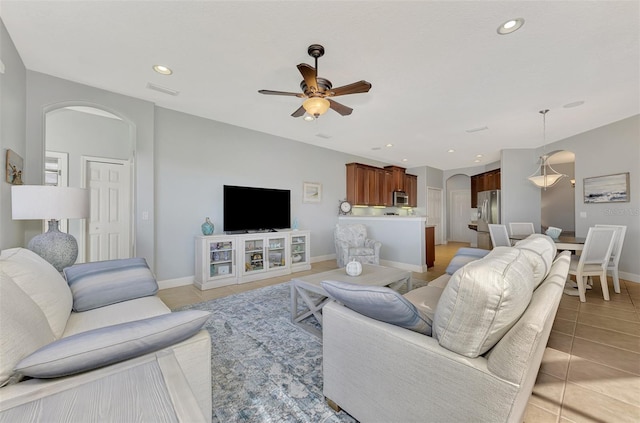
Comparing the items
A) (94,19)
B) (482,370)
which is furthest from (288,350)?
(94,19)

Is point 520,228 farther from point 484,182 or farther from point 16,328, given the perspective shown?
point 16,328

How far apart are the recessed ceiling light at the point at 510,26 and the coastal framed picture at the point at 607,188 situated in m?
4.07

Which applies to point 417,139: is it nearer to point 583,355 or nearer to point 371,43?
point 371,43

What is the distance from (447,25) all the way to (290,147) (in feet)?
11.8

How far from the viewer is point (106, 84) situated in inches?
116

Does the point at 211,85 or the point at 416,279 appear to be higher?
the point at 211,85

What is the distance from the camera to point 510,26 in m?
1.96

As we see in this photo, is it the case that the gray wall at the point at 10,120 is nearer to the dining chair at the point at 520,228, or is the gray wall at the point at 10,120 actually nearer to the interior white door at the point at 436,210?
the dining chair at the point at 520,228

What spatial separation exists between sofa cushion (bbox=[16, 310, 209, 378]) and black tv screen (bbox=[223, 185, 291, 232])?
3220 mm

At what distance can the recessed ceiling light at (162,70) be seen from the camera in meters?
2.58

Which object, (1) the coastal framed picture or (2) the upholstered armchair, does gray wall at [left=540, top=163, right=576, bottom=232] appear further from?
(2) the upholstered armchair

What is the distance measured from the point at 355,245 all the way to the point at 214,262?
2521 mm

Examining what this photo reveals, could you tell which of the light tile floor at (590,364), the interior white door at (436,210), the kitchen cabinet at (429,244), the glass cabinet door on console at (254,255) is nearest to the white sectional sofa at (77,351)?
the light tile floor at (590,364)

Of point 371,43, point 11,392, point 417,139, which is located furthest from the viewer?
Answer: point 417,139
